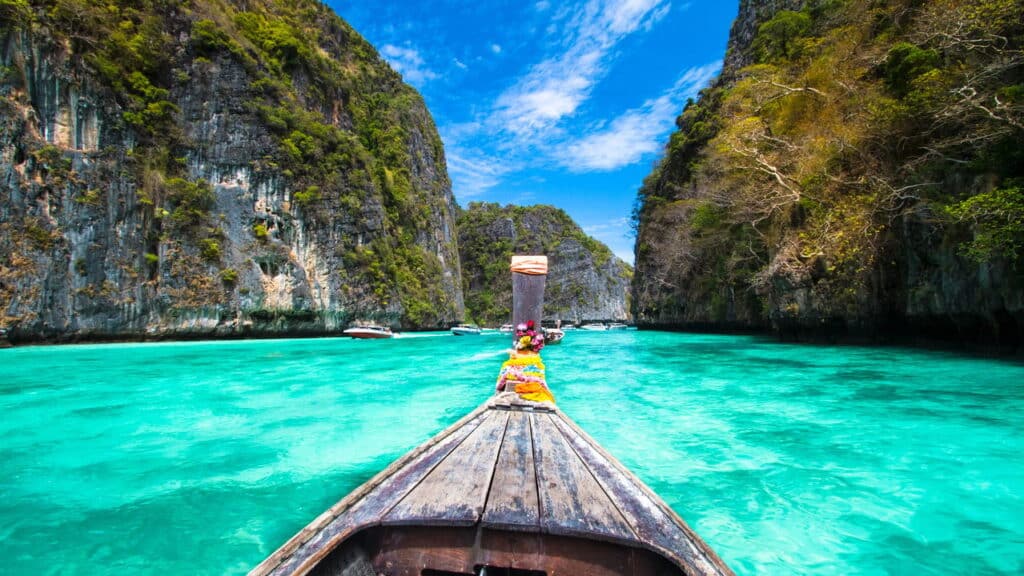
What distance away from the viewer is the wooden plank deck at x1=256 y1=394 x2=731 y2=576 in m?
1.60

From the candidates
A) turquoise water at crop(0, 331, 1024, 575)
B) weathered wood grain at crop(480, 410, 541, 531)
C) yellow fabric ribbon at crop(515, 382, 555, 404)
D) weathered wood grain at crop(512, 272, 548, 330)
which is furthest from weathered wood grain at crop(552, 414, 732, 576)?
weathered wood grain at crop(512, 272, 548, 330)

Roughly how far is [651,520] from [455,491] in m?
0.90

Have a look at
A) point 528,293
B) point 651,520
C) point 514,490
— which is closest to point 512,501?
point 514,490

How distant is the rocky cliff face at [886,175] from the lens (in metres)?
8.07

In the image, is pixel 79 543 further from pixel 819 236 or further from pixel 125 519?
pixel 819 236

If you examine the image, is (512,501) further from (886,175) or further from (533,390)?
(886,175)

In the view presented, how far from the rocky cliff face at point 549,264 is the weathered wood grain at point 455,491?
6422 cm

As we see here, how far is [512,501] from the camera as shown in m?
1.94

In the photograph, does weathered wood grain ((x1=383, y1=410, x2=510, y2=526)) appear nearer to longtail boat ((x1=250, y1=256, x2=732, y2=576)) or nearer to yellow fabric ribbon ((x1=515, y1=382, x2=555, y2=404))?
longtail boat ((x1=250, y1=256, x2=732, y2=576))

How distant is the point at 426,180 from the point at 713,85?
99.9 ft

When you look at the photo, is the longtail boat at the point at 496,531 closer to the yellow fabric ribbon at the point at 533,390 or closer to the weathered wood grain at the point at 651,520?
the weathered wood grain at the point at 651,520

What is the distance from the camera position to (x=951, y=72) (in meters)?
9.18

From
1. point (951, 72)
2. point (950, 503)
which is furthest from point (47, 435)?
point (951, 72)

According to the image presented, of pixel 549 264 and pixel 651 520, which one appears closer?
pixel 651 520
